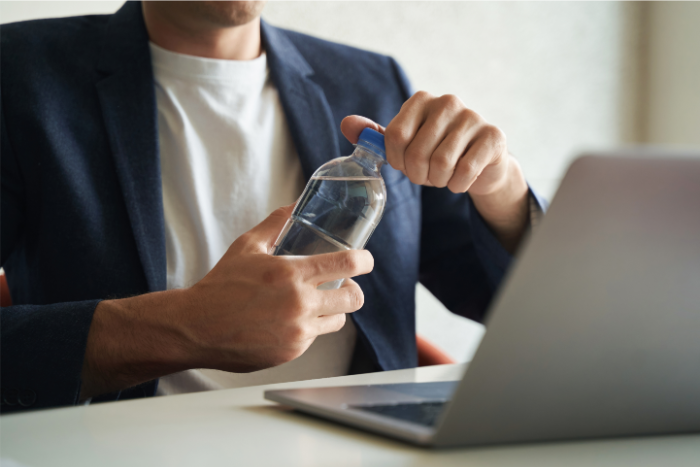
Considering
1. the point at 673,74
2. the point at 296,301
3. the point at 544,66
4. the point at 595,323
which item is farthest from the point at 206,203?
the point at 673,74

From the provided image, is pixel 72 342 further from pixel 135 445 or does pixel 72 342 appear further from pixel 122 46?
pixel 122 46

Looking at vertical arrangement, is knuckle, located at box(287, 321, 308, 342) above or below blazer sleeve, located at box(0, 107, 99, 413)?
above

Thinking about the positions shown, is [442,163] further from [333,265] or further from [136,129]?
[136,129]

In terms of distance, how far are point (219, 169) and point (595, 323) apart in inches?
32.1

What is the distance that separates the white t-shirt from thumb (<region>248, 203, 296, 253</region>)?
0.32m

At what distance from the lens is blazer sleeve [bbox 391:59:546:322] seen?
3.60 ft

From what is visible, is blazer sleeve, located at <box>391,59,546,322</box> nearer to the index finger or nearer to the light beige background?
the index finger

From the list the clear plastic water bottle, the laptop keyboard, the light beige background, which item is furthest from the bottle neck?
the light beige background

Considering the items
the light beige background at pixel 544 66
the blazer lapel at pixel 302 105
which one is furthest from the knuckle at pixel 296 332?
the light beige background at pixel 544 66

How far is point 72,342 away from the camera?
0.58 metres

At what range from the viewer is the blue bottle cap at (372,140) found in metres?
0.65

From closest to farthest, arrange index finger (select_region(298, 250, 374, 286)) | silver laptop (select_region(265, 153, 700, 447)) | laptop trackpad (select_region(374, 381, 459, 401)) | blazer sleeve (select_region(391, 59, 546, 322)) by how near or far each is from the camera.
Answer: silver laptop (select_region(265, 153, 700, 447)), laptop trackpad (select_region(374, 381, 459, 401)), index finger (select_region(298, 250, 374, 286)), blazer sleeve (select_region(391, 59, 546, 322))

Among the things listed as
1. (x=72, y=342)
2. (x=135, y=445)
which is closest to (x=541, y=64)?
(x=72, y=342)

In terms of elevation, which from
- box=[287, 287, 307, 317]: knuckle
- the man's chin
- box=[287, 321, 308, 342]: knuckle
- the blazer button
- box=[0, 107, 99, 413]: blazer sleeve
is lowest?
the blazer button
